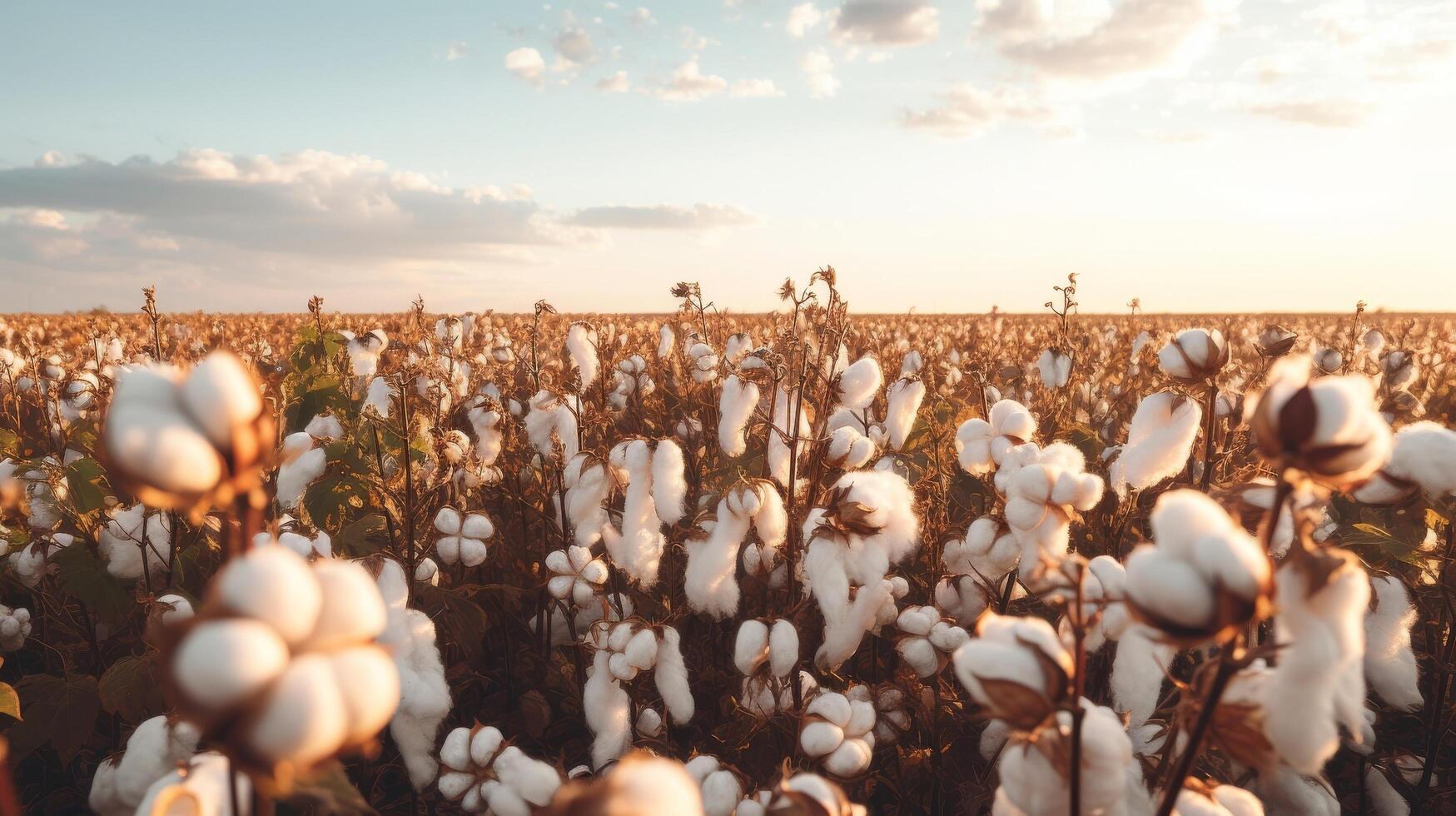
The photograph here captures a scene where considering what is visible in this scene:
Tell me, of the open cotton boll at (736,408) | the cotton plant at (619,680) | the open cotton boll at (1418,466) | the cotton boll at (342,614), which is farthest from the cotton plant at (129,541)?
the open cotton boll at (1418,466)

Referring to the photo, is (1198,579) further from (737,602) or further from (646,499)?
(646,499)

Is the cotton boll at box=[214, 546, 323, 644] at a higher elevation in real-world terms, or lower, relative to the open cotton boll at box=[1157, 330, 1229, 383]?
lower

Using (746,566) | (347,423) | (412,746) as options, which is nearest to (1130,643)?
(746,566)

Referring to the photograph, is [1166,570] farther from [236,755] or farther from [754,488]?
[754,488]

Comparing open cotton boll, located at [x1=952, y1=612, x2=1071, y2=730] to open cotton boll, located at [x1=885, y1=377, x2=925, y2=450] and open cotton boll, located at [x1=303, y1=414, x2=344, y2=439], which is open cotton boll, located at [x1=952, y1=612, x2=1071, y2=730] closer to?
open cotton boll, located at [x1=885, y1=377, x2=925, y2=450]

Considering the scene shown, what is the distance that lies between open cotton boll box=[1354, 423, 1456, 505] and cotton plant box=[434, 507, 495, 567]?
300cm

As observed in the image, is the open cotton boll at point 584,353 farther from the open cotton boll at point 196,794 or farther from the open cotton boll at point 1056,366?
the open cotton boll at point 196,794

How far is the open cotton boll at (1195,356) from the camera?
2424 millimetres

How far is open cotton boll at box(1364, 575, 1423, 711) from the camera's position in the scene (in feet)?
7.59

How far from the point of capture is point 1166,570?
3.20ft

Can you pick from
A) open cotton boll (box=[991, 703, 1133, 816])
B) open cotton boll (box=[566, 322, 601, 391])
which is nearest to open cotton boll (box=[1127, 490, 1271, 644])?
open cotton boll (box=[991, 703, 1133, 816])

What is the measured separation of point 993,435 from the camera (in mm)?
3164

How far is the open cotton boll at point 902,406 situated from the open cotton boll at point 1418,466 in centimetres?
216

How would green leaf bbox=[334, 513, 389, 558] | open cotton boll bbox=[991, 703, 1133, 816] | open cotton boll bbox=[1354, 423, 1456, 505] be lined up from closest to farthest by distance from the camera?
open cotton boll bbox=[991, 703, 1133, 816]
open cotton boll bbox=[1354, 423, 1456, 505]
green leaf bbox=[334, 513, 389, 558]
